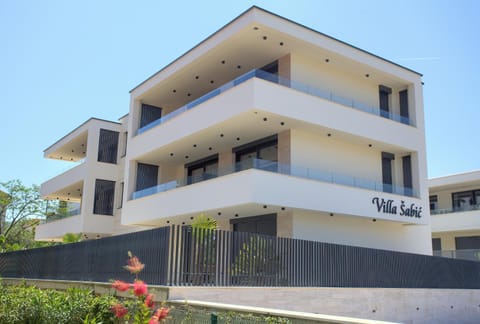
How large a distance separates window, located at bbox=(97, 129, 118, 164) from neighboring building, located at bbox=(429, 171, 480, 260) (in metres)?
23.9

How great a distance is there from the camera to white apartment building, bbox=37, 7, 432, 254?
22.1 meters

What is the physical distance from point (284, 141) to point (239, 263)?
31.6ft

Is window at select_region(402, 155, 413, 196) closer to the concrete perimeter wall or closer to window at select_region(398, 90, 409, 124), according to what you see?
window at select_region(398, 90, 409, 124)

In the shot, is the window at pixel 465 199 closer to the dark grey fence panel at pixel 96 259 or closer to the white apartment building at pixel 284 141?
the white apartment building at pixel 284 141

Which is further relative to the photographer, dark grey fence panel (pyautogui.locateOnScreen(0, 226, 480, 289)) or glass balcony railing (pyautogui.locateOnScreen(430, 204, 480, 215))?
glass balcony railing (pyautogui.locateOnScreen(430, 204, 480, 215))

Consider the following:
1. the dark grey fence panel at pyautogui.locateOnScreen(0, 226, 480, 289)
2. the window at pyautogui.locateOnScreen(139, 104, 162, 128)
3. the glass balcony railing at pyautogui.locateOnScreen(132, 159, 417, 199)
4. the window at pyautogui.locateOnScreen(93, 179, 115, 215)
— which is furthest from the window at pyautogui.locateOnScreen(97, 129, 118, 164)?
the dark grey fence panel at pyautogui.locateOnScreen(0, 226, 480, 289)

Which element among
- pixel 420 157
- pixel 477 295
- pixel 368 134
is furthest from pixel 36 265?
pixel 477 295

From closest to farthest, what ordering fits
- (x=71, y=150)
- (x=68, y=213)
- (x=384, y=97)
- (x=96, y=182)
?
1. (x=384, y=97)
2. (x=96, y=182)
3. (x=68, y=213)
4. (x=71, y=150)

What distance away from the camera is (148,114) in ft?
104

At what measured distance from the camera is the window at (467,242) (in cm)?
3678

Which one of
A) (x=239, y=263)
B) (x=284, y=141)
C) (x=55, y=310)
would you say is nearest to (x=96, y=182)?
(x=284, y=141)

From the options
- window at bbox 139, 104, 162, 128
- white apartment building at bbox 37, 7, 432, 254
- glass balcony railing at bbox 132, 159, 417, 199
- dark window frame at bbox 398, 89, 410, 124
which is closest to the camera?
glass balcony railing at bbox 132, 159, 417, 199

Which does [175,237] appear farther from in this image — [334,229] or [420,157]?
[420,157]

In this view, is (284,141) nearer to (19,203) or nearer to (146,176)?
(146,176)
